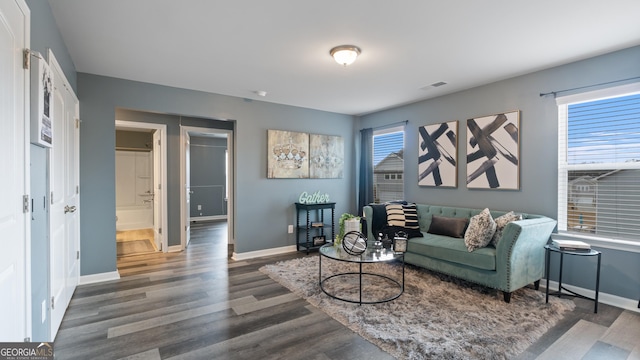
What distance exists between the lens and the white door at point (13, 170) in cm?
135

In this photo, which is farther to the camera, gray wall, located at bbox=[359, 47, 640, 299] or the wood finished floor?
gray wall, located at bbox=[359, 47, 640, 299]

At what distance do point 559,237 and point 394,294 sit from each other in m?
1.93

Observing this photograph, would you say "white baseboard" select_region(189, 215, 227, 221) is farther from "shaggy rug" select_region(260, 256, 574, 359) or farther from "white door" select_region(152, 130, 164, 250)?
"shaggy rug" select_region(260, 256, 574, 359)

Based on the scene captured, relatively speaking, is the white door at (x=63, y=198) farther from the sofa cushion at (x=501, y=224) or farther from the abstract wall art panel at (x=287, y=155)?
the sofa cushion at (x=501, y=224)

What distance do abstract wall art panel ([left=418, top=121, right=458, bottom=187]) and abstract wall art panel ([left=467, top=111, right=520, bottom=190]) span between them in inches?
8.6

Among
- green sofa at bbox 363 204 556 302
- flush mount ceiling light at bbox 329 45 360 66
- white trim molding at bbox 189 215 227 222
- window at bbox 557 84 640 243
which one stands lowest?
white trim molding at bbox 189 215 227 222

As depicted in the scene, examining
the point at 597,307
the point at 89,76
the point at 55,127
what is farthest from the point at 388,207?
the point at 89,76

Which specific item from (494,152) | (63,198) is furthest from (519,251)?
(63,198)

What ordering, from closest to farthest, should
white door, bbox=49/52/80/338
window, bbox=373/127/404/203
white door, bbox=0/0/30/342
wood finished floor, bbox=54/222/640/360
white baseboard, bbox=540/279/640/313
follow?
white door, bbox=0/0/30/342 < wood finished floor, bbox=54/222/640/360 < white door, bbox=49/52/80/338 < white baseboard, bbox=540/279/640/313 < window, bbox=373/127/404/203

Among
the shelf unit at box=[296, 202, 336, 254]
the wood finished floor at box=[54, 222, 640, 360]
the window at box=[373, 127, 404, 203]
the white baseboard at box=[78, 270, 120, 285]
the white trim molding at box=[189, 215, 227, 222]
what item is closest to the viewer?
the wood finished floor at box=[54, 222, 640, 360]

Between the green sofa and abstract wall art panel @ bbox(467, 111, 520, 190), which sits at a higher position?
abstract wall art panel @ bbox(467, 111, 520, 190)

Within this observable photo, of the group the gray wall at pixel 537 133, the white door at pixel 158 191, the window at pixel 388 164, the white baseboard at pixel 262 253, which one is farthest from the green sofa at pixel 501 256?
the white door at pixel 158 191

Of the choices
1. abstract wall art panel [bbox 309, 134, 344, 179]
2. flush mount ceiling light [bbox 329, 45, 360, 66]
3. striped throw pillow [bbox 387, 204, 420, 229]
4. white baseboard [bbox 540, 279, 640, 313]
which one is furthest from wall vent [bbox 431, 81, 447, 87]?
white baseboard [bbox 540, 279, 640, 313]

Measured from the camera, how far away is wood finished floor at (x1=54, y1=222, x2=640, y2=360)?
2186 mm
